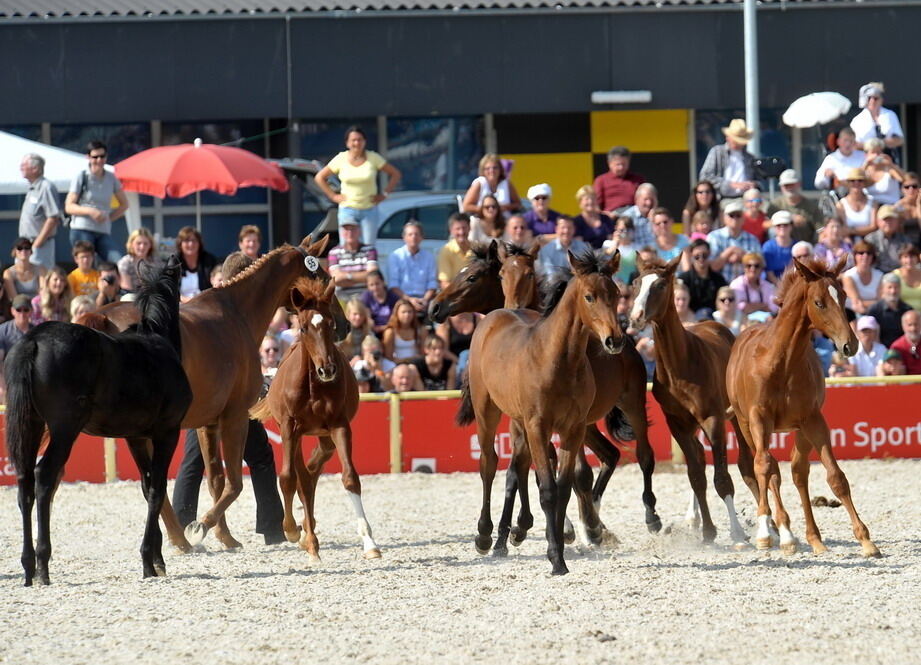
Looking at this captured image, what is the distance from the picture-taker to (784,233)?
49.6 feet

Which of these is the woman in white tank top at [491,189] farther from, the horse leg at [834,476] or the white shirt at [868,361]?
the horse leg at [834,476]

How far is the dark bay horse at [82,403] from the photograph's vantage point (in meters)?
7.95

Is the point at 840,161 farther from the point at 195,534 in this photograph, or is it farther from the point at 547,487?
the point at 195,534

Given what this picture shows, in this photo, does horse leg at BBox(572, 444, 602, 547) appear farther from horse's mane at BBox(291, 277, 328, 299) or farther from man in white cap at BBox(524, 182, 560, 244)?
man in white cap at BBox(524, 182, 560, 244)

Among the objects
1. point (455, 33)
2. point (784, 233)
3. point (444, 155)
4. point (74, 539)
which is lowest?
point (74, 539)

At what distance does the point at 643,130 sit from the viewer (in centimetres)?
1991

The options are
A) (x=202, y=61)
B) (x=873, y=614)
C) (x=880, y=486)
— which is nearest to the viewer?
(x=873, y=614)

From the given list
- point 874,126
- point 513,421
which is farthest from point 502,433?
point 874,126

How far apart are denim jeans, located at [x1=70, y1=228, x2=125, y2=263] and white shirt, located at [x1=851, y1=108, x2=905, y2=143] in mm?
8012

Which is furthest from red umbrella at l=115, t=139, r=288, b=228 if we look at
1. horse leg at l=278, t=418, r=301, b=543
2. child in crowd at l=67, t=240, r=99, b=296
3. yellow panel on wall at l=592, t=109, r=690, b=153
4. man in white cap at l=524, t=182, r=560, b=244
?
horse leg at l=278, t=418, r=301, b=543

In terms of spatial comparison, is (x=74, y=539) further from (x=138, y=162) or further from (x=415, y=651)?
(x=138, y=162)

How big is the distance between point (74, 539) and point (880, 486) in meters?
6.11

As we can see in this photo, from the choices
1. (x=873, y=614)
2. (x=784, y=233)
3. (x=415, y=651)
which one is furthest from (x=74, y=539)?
(x=784, y=233)

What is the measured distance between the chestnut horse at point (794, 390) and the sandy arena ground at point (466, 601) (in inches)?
10.1
